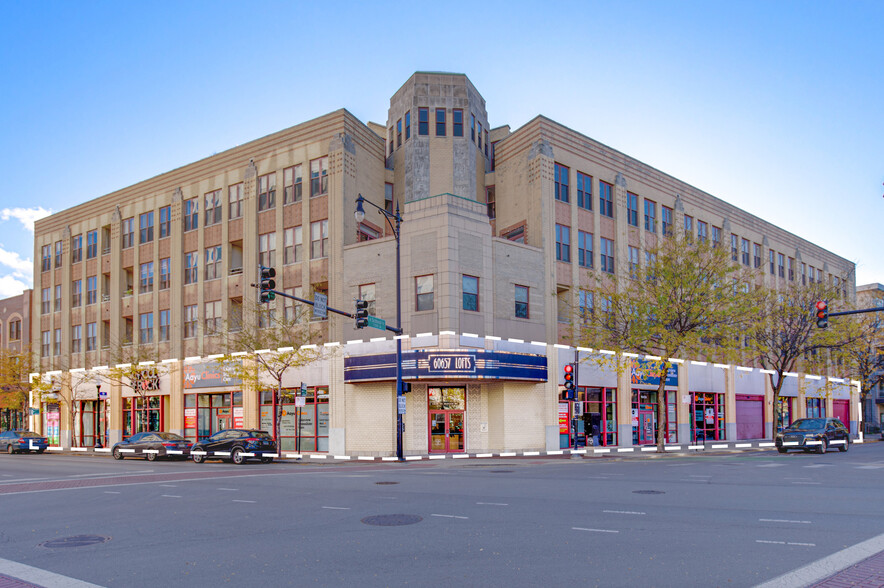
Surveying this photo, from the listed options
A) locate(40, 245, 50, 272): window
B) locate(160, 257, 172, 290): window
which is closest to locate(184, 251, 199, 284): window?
locate(160, 257, 172, 290): window

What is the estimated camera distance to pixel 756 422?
50.8 meters

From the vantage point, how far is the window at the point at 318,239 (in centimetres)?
3656

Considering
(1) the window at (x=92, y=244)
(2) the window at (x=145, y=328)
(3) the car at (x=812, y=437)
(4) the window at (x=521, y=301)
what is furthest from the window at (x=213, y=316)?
(3) the car at (x=812, y=437)

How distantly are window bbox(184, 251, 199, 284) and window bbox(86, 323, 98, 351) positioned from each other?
34.4 ft

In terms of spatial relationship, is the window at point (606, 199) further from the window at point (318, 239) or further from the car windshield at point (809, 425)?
the window at point (318, 239)

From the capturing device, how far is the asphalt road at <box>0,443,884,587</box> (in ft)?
27.5

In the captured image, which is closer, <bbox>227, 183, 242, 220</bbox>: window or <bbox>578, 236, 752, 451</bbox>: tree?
<bbox>578, 236, 752, 451</bbox>: tree

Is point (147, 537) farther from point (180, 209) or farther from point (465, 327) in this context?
point (180, 209)

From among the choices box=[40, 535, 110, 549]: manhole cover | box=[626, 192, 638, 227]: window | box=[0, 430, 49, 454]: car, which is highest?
box=[626, 192, 638, 227]: window

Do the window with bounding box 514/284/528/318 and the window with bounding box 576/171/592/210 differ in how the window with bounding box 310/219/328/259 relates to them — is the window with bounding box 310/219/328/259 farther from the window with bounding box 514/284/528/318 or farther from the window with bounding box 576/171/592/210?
the window with bounding box 576/171/592/210

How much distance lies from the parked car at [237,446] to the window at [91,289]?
23.0m

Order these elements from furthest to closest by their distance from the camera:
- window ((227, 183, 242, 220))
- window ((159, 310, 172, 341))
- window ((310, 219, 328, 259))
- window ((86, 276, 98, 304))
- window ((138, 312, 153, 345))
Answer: window ((86, 276, 98, 304)) → window ((138, 312, 153, 345)) → window ((159, 310, 172, 341)) → window ((227, 183, 242, 220)) → window ((310, 219, 328, 259))

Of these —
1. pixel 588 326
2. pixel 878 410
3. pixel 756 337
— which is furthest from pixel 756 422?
pixel 878 410

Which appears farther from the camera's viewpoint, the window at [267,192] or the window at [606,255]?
the window at [606,255]
